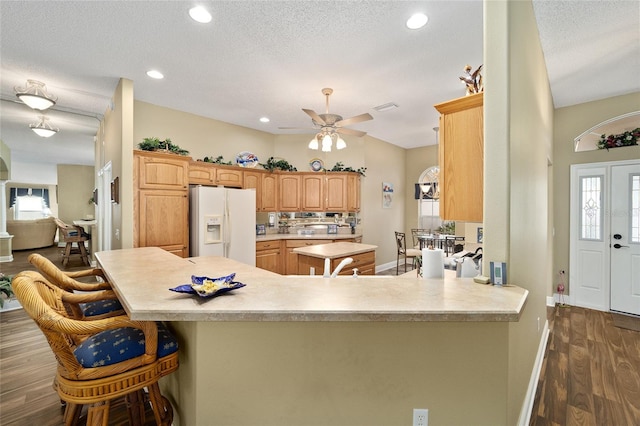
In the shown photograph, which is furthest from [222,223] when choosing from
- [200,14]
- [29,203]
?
[29,203]

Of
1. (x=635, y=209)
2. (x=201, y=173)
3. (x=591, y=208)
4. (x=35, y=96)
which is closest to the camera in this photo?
(x=35, y=96)

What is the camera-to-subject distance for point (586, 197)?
4.21 meters

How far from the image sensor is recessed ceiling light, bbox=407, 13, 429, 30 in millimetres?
2408

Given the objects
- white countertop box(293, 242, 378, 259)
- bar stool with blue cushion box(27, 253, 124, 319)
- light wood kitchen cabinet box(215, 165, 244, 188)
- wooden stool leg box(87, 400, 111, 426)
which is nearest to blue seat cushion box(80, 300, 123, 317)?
bar stool with blue cushion box(27, 253, 124, 319)

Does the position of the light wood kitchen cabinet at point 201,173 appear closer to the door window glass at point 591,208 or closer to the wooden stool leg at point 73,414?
the wooden stool leg at point 73,414

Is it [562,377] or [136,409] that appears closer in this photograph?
[136,409]

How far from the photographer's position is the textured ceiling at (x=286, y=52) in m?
2.38

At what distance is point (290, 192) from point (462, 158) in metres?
4.27

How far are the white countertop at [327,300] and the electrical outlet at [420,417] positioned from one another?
20.2 inches

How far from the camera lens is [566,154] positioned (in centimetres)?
432

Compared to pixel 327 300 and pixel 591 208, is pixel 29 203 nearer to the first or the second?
pixel 327 300

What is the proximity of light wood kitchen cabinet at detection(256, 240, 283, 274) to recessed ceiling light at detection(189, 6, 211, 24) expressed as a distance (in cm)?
351

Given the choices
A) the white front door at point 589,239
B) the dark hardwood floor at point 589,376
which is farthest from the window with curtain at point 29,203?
the white front door at point 589,239

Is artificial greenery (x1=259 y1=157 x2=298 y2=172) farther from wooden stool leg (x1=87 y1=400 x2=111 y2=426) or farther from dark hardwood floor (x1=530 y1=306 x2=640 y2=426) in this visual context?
dark hardwood floor (x1=530 y1=306 x2=640 y2=426)
